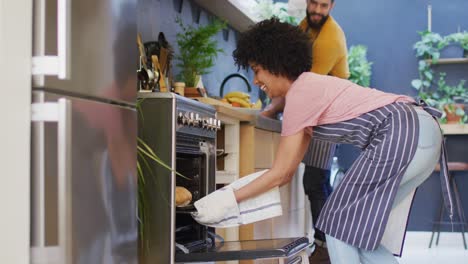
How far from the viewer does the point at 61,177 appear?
154cm

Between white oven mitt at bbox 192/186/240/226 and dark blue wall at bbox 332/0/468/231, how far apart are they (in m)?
5.16

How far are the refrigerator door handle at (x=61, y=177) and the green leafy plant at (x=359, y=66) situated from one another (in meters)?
6.08

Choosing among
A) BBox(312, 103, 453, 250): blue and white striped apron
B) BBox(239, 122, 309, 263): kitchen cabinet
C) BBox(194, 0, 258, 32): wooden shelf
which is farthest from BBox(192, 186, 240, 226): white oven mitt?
BBox(194, 0, 258, 32): wooden shelf

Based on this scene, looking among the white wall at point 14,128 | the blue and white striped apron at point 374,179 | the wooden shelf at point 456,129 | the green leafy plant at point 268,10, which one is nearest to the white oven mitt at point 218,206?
the blue and white striped apron at point 374,179

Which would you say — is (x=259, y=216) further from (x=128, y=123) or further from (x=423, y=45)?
(x=423, y=45)

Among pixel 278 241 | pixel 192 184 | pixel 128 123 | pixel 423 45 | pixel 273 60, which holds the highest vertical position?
pixel 423 45

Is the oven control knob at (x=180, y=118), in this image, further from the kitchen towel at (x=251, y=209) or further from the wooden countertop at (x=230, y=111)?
the wooden countertop at (x=230, y=111)

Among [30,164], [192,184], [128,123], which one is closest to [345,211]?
[192,184]

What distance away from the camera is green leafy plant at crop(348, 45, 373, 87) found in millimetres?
7453

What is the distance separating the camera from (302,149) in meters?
2.73

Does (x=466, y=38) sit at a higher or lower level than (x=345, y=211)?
higher

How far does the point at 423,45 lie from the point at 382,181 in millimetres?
5083

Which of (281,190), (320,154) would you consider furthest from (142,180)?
(320,154)

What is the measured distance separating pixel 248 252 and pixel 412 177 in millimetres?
Answer: 707
